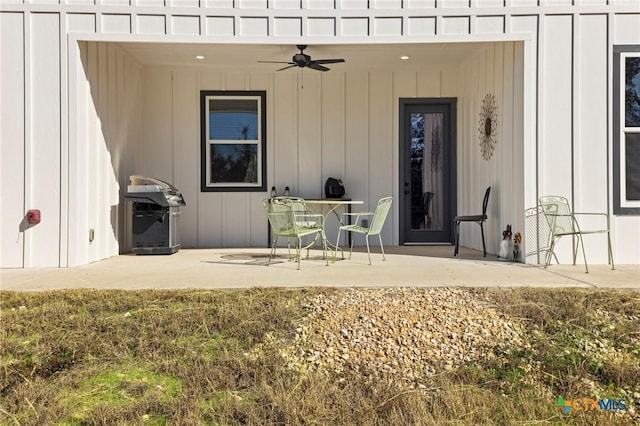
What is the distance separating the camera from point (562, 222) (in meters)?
4.80

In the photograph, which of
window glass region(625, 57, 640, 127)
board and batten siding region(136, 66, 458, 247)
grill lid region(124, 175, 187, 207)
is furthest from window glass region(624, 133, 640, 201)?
grill lid region(124, 175, 187, 207)

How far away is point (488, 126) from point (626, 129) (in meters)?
1.56

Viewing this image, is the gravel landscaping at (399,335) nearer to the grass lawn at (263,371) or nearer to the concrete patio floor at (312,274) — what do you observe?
the grass lawn at (263,371)

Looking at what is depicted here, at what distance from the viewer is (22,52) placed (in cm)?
485

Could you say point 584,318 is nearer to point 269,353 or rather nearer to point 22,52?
point 269,353

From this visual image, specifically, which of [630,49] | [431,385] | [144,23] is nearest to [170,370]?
[431,385]

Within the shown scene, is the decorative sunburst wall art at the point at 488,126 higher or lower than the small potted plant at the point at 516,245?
higher

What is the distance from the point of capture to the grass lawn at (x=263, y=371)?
210 centimetres

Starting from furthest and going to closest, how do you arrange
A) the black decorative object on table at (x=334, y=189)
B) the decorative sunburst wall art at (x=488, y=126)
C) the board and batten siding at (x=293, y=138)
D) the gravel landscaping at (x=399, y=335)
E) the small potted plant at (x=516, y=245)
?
the board and batten siding at (x=293, y=138)
the black decorative object on table at (x=334, y=189)
the decorative sunburst wall art at (x=488, y=126)
the small potted plant at (x=516, y=245)
the gravel landscaping at (x=399, y=335)

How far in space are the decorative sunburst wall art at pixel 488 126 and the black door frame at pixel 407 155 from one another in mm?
768

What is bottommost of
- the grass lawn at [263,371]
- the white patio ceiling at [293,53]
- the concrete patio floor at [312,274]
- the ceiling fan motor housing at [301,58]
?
the grass lawn at [263,371]

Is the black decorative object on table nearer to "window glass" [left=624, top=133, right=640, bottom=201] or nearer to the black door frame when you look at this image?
the black door frame


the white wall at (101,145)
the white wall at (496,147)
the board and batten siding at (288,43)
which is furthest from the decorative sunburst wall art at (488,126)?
the white wall at (101,145)

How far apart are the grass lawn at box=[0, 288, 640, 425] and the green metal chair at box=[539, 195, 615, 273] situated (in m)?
1.45
